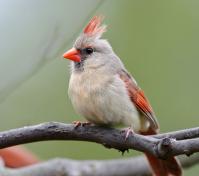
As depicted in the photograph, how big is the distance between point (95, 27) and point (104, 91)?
0.51 metres

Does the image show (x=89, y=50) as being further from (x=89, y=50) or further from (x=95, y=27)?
(x=95, y=27)

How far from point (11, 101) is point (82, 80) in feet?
17.2

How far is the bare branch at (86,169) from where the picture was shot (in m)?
5.16

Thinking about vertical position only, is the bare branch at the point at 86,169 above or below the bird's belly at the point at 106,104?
below

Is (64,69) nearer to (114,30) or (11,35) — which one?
(114,30)

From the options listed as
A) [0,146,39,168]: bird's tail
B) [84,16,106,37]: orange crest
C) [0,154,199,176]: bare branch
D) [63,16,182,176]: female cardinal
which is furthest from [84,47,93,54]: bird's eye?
[0,146,39,168]: bird's tail

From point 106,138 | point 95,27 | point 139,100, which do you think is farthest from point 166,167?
point 95,27

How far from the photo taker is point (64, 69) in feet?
33.1

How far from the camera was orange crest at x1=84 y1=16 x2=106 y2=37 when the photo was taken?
476cm

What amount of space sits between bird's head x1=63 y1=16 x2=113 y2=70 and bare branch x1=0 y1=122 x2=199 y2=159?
0.91 meters

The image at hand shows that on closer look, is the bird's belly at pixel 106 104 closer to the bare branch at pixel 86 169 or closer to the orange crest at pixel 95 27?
the orange crest at pixel 95 27

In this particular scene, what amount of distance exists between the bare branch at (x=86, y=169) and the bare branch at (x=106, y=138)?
3.70 ft

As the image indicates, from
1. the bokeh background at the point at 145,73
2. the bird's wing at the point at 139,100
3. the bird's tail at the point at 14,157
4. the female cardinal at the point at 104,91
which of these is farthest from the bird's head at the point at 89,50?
the bokeh background at the point at 145,73

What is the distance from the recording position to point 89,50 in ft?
16.6
